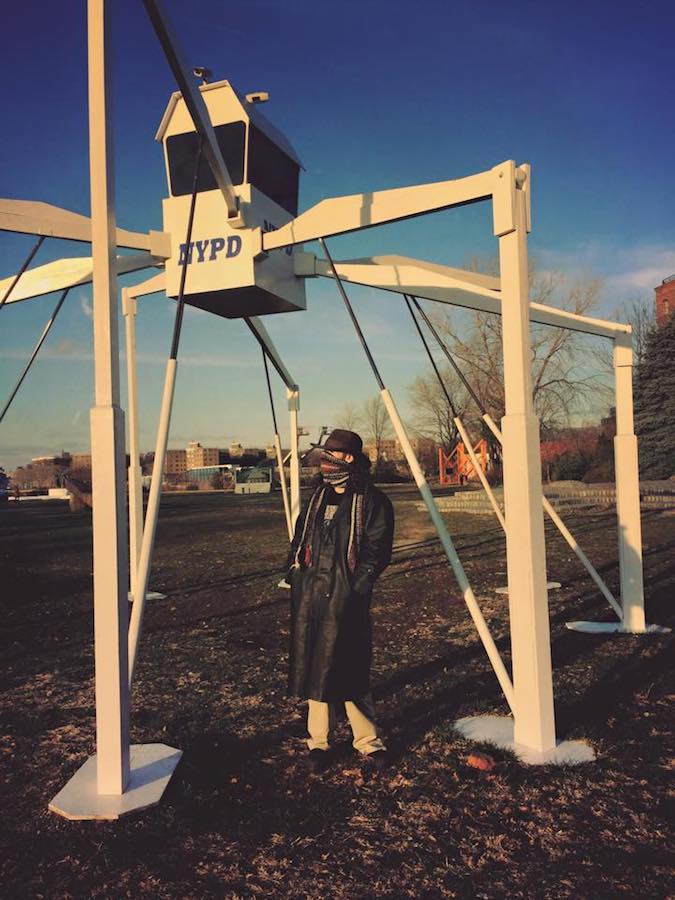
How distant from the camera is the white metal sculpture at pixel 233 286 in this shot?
3791 mm

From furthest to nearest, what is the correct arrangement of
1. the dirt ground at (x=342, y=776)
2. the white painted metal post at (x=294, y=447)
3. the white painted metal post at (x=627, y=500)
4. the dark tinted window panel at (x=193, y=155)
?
the white painted metal post at (x=294, y=447)
the white painted metal post at (x=627, y=500)
the dark tinted window panel at (x=193, y=155)
the dirt ground at (x=342, y=776)

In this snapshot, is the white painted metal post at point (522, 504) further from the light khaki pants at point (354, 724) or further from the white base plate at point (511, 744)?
the light khaki pants at point (354, 724)

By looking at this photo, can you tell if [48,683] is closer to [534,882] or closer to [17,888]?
[17,888]

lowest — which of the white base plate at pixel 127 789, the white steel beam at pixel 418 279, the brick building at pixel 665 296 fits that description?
the white base plate at pixel 127 789

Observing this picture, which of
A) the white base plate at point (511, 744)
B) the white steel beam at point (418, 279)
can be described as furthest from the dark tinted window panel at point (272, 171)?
the white base plate at point (511, 744)

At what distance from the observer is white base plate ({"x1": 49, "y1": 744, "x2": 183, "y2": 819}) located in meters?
3.63

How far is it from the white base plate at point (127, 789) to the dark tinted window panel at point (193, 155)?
182 inches

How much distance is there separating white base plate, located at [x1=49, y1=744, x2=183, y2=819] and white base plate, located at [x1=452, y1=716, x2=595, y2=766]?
2.00 metres

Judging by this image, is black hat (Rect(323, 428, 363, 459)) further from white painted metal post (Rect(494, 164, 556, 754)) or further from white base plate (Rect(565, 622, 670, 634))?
white base plate (Rect(565, 622, 670, 634))

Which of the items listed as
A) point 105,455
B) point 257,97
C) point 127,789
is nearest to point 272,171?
point 257,97

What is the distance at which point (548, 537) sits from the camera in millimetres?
16188

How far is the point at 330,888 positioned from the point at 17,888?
4.64 feet

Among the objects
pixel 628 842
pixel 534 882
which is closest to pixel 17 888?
pixel 534 882

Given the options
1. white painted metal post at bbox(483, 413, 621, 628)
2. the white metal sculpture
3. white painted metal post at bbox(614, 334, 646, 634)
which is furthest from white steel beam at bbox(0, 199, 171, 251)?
white painted metal post at bbox(614, 334, 646, 634)
